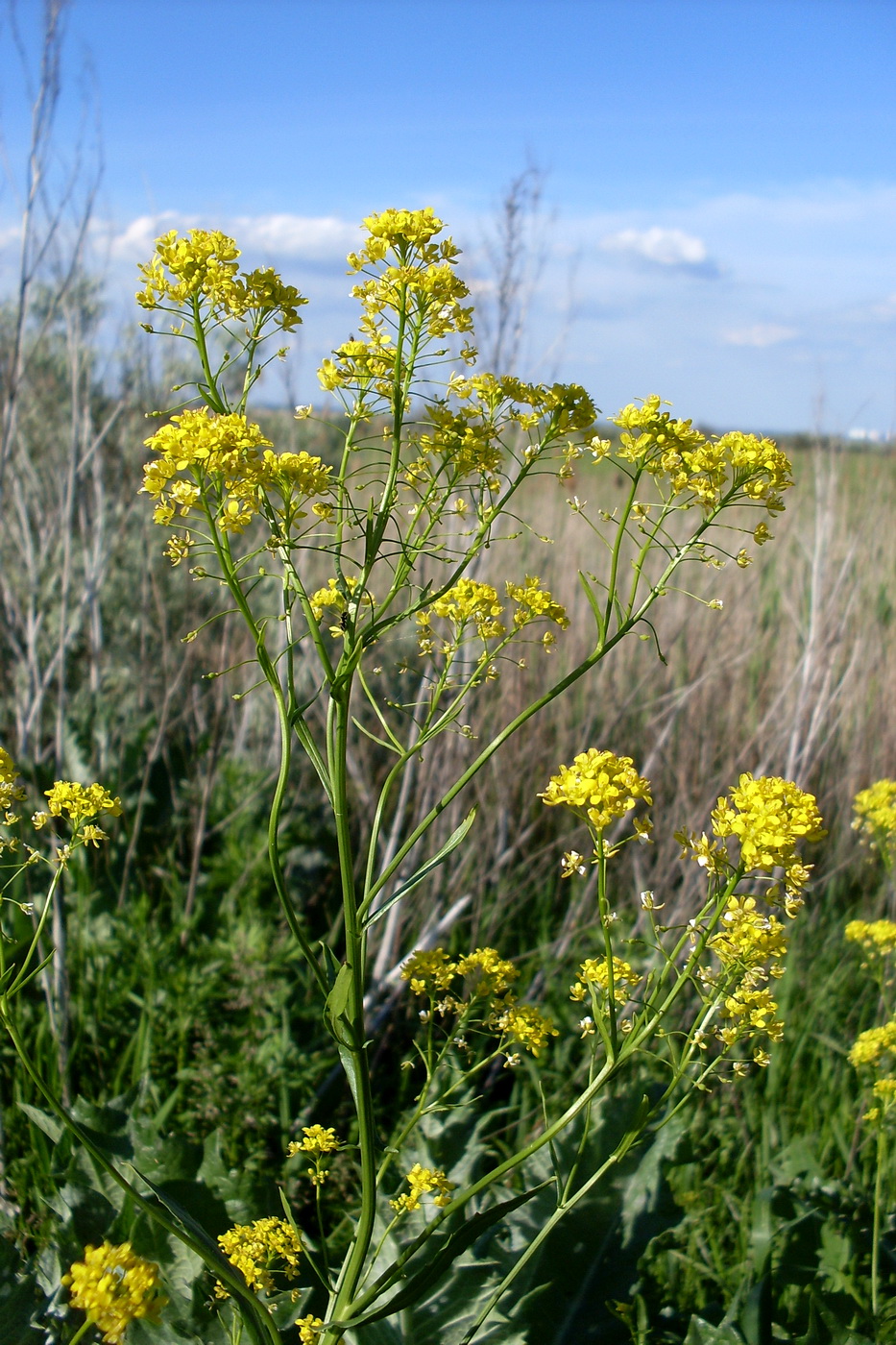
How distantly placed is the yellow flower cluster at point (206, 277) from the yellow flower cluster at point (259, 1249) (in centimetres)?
133

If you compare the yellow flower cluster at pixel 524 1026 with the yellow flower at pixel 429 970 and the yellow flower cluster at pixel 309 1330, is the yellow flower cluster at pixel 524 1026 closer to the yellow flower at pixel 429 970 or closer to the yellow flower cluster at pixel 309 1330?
the yellow flower at pixel 429 970

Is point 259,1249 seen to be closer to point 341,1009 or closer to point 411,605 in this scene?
point 341,1009

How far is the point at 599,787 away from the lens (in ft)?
4.17

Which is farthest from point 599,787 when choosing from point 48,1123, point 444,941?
point 444,941

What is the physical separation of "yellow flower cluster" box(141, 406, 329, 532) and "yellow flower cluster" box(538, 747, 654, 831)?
0.51 m

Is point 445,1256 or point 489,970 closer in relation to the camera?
point 445,1256

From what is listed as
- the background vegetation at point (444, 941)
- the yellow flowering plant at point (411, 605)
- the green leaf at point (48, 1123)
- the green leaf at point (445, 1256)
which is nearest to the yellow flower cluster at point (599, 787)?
the yellow flowering plant at point (411, 605)

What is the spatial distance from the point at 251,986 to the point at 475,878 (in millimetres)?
959

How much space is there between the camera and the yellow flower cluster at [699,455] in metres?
1.38

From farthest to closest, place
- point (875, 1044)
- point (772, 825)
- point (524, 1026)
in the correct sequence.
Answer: point (875, 1044) < point (524, 1026) < point (772, 825)

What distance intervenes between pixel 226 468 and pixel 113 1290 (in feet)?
3.20

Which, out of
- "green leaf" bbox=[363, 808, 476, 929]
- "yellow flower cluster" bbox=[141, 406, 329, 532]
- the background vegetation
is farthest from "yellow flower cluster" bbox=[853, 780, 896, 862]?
"yellow flower cluster" bbox=[141, 406, 329, 532]

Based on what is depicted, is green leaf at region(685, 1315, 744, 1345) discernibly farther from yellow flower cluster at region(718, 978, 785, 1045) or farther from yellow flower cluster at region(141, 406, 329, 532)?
yellow flower cluster at region(141, 406, 329, 532)

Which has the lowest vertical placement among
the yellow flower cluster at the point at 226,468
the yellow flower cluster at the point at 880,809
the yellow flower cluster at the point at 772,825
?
the yellow flower cluster at the point at 880,809
